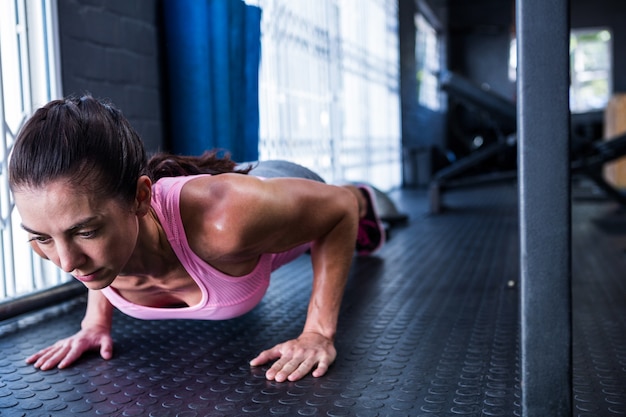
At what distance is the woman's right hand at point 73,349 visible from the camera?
1373 mm

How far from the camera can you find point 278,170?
173 centimetres

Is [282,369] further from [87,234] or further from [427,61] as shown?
[427,61]

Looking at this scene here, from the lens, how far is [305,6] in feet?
14.3

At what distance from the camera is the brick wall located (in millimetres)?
2021

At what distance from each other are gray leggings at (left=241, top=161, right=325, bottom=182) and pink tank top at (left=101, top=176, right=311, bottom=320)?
23 cm

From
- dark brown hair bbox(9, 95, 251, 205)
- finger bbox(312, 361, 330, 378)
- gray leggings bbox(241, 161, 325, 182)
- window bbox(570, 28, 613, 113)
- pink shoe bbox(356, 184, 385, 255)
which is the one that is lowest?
finger bbox(312, 361, 330, 378)

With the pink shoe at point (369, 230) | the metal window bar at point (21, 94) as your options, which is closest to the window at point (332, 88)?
the pink shoe at point (369, 230)

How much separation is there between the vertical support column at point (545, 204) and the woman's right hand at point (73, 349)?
3.26ft

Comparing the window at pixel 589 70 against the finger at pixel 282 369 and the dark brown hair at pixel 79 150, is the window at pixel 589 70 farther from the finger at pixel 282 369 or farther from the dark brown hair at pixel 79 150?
the dark brown hair at pixel 79 150

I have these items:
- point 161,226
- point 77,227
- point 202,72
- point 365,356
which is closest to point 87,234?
point 77,227

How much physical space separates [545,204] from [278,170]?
1077mm

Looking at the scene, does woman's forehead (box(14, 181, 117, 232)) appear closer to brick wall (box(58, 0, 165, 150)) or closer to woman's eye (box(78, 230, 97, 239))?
woman's eye (box(78, 230, 97, 239))

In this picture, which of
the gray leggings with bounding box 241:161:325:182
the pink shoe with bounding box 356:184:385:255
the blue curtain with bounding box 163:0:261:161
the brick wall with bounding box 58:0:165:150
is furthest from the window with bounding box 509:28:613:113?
the gray leggings with bounding box 241:161:325:182

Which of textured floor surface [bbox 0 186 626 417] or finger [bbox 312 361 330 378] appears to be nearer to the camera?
textured floor surface [bbox 0 186 626 417]
